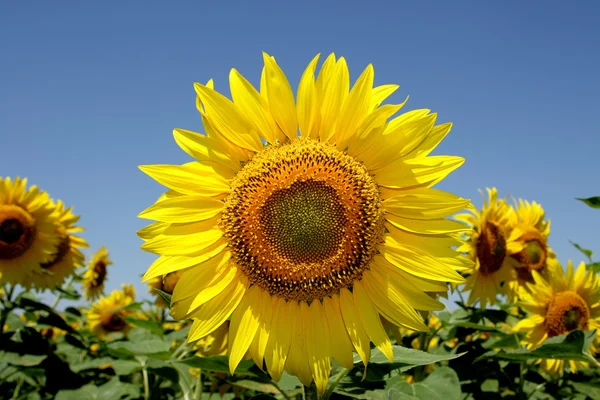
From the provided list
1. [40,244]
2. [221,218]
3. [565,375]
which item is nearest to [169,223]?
[221,218]

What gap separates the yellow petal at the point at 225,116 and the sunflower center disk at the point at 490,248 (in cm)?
356

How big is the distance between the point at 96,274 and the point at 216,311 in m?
7.45

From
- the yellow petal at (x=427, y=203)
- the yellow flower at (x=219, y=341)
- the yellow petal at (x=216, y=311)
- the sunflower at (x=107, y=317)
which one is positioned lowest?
the sunflower at (x=107, y=317)

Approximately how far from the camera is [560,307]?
5.43m

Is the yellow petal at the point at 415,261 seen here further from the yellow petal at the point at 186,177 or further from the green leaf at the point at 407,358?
the yellow petal at the point at 186,177

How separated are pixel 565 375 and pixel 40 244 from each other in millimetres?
6322

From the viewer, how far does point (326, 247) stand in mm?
2750

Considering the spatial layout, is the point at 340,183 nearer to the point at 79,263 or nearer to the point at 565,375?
the point at 565,375

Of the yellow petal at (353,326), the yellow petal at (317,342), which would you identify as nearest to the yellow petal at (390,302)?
the yellow petal at (353,326)

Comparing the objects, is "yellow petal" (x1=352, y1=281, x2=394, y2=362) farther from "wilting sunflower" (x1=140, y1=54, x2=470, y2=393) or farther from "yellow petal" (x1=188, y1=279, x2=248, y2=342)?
"yellow petal" (x1=188, y1=279, x2=248, y2=342)

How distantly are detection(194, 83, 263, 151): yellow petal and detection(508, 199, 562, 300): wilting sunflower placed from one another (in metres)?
4.14

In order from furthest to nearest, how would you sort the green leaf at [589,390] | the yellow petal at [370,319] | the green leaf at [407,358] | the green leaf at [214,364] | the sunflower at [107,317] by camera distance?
the sunflower at [107,317], the green leaf at [589,390], the green leaf at [214,364], the yellow petal at [370,319], the green leaf at [407,358]

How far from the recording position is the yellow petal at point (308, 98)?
2.60m

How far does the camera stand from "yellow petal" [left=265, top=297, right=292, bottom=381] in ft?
8.55
